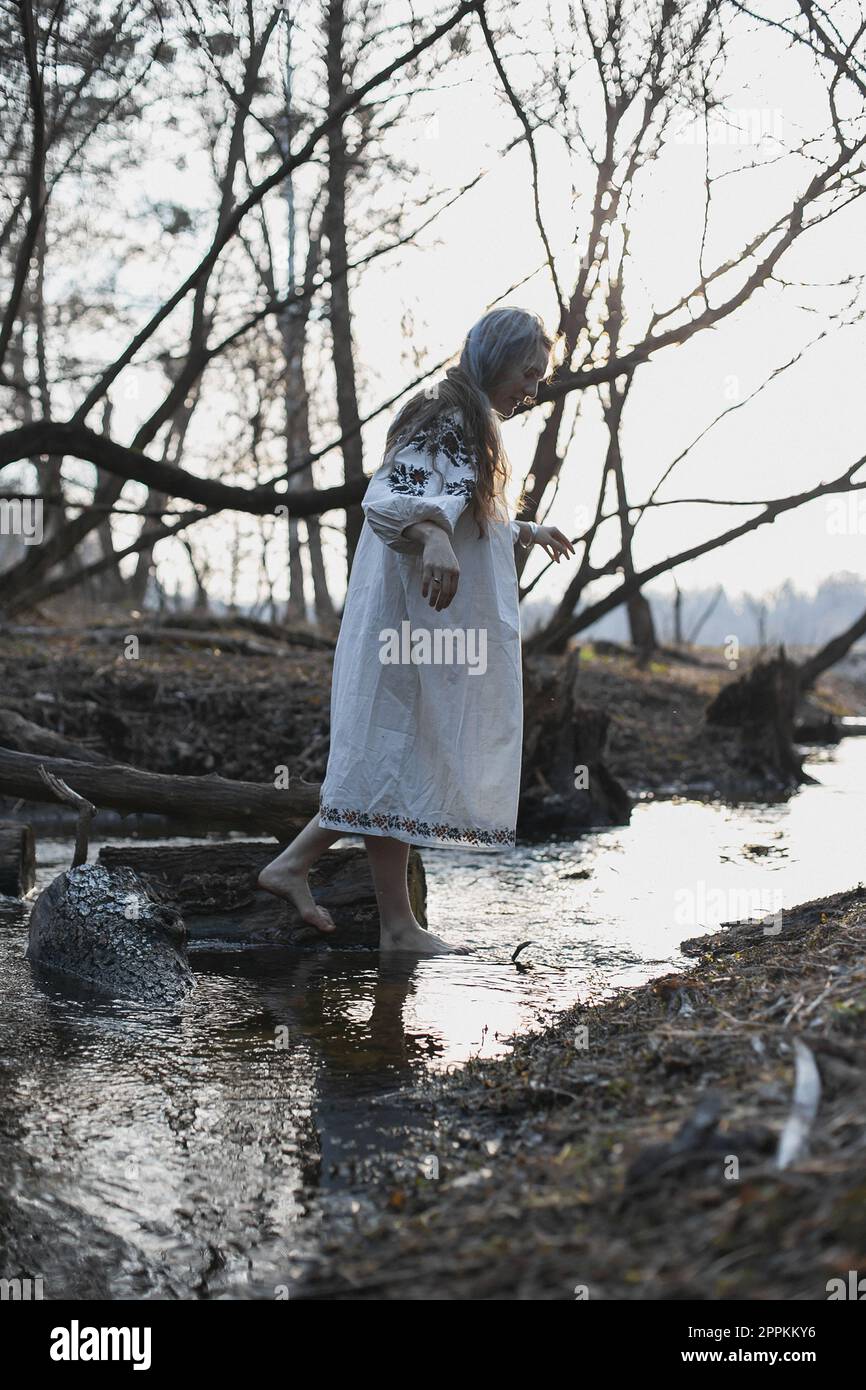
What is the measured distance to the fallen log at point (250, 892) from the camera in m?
4.93

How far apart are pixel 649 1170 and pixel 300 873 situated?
288cm

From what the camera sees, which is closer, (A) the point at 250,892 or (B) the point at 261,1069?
(B) the point at 261,1069

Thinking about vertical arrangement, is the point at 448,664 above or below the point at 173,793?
above

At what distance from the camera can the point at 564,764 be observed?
9078mm

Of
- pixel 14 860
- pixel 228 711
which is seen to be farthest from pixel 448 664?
pixel 228 711

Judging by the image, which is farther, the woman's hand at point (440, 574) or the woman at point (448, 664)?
the woman at point (448, 664)

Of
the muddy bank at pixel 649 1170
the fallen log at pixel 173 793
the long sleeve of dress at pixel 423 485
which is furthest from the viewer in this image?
the fallen log at pixel 173 793

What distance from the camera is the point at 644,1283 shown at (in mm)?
1630

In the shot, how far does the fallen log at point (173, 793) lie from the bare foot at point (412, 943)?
2.81 ft

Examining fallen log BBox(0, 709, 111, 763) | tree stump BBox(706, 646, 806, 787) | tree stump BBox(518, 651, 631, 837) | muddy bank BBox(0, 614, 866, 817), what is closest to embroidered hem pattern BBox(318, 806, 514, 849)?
fallen log BBox(0, 709, 111, 763)

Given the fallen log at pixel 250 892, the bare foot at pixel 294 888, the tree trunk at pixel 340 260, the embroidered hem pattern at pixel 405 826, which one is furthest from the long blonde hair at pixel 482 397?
the tree trunk at pixel 340 260

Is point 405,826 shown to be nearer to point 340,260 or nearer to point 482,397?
point 482,397

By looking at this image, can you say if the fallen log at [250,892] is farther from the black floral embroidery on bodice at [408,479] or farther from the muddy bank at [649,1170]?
the muddy bank at [649,1170]

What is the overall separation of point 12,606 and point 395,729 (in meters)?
7.20
